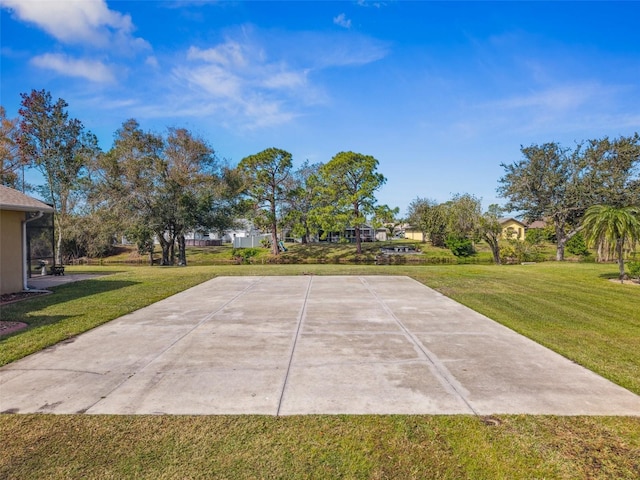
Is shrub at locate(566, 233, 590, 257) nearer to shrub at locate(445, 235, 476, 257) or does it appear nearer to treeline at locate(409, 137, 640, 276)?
treeline at locate(409, 137, 640, 276)

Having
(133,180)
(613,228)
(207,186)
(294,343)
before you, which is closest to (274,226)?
(207,186)

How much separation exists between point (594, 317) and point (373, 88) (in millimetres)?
12622

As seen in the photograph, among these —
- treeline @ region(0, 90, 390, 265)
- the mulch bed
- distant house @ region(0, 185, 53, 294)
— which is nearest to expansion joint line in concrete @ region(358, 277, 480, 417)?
the mulch bed

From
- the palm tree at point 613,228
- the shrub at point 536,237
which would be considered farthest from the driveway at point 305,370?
the shrub at point 536,237

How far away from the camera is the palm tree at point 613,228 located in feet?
33.7

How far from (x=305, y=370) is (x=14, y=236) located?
368 inches

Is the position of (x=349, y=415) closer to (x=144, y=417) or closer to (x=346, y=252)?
(x=144, y=417)

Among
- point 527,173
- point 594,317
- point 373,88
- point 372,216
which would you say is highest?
point 373,88

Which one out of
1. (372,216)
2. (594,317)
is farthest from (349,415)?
(372,216)

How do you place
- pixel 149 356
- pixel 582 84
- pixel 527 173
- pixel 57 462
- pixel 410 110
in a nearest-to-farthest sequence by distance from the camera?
pixel 57 462 < pixel 149 356 < pixel 582 84 < pixel 410 110 < pixel 527 173

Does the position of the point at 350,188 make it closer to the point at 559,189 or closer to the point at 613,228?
the point at 559,189

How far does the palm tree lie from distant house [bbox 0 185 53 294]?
14.9 meters

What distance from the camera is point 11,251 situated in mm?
9070

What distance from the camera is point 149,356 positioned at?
4.46 metres
